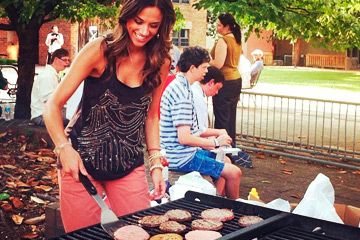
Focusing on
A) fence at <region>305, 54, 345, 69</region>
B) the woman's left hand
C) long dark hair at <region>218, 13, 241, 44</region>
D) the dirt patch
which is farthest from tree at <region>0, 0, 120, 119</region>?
fence at <region>305, 54, 345, 69</region>

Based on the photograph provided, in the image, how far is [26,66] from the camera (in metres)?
11.4

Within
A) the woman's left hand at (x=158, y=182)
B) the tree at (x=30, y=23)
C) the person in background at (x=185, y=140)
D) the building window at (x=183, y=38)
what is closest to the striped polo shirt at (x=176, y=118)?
the person in background at (x=185, y=140)

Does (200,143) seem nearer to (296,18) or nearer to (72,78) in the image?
(72,78)

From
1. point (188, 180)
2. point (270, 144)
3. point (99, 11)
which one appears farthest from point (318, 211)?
point (99, 11)

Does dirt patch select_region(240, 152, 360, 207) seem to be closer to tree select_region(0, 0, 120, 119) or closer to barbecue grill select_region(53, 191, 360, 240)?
barbecue grill select_region(53, 191, 360, 240)

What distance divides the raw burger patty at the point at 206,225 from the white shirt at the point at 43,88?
23.9 ft

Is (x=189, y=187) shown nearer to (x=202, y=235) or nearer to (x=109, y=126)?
(x=109, y=126)

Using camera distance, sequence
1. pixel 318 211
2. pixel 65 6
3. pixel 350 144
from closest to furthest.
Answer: pixel 318 211, pixel 65 6, pixel 350 144

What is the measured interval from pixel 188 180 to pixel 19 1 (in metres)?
6.12

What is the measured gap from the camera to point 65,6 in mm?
10602

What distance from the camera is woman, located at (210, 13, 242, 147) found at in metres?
8.76

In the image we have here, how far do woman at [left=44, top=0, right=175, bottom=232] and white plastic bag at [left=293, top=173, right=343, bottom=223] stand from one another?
3.09 ft

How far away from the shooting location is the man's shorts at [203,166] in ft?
18.4

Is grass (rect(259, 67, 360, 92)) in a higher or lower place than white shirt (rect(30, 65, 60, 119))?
lower
